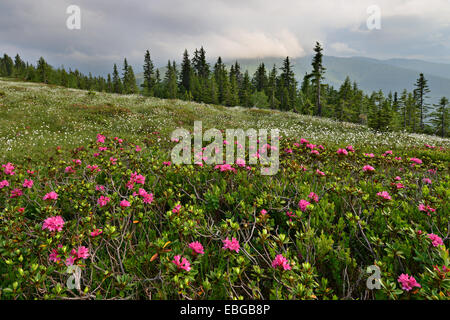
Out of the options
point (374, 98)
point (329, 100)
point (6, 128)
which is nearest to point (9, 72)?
point (6, 128)

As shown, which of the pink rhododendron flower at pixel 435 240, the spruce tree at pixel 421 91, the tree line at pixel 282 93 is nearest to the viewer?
the pink rhododendron flower at pixel 435 240

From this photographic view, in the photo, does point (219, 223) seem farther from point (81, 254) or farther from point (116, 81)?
point (116, 81)

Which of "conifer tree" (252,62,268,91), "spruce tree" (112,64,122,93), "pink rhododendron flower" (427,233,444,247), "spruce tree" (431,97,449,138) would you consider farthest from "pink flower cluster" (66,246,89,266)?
"spruce tree" (112,64,122,93)

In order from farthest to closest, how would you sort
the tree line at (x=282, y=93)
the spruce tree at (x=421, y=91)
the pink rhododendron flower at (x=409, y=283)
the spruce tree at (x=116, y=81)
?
the spruce tree at (x=116, y=81)
the tree line at (x=282, y=93)
the spruce tree at (x=421, y=91)
the pink rhododendron flower at (x=409, y=283)

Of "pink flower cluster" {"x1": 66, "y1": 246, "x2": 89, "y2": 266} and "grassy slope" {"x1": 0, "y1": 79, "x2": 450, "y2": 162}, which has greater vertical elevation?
"grassy slope" {"x1": 0, "y1": 79, "x2": 450, "y2": 162}

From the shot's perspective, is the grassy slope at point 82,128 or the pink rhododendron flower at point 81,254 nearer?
the pink rhododendron flower at point 81,254

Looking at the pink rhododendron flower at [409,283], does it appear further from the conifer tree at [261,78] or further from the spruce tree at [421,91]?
the conifer tree at [261,78]

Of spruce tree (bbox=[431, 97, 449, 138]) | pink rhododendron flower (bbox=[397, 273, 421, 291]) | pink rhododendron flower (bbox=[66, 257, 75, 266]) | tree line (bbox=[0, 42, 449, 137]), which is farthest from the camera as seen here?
tree line (bbox=[0, 42, 449, 137])

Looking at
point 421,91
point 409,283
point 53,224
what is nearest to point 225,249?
point 409,283

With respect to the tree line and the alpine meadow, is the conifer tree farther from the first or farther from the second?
the alpine meadow

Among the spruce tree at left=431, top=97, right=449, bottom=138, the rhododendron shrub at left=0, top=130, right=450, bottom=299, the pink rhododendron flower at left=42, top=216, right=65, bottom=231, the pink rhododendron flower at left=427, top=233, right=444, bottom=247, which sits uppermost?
the spruce tree at left=431, top=97, right=449, bottom=138

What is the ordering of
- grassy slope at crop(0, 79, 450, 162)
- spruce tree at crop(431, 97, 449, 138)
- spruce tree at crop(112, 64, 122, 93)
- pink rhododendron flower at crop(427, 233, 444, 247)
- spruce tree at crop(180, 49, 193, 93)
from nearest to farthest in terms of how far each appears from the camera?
pink rhododendron flower at crop(427, 233, 444, 247) → grassy slope at crop(0, 79, 450, 162) → spruce tree at crop(431, 97, 449, 138) → spruce tree at crop(180, 49, 193, 93) → spruce tree at crop(112, 64, 122, 93)

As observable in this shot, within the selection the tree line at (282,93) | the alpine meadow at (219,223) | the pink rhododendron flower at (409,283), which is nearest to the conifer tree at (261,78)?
the tree line at (282,93)
